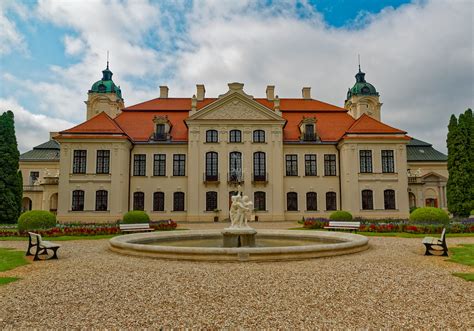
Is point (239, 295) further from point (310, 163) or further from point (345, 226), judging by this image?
point (310, 163)

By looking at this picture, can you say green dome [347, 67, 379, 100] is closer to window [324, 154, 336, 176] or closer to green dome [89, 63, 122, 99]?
window [324, 154, 336, 176]

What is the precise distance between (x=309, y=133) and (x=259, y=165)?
575 cm

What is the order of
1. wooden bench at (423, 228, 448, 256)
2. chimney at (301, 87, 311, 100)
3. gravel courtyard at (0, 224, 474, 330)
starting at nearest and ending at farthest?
gravel courtyard at (0, 224, 474, 330) → wooden bench at (423, 228, 448, 256) → chimney at (301, 87, 311, 100)

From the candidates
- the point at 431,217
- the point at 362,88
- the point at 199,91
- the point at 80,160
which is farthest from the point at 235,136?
the point at 362,88

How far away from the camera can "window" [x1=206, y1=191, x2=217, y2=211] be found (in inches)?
1212

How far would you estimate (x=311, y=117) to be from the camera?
108ft

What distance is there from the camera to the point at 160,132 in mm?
32438

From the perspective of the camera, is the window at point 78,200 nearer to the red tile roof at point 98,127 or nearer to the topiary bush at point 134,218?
the red tile roof at point 98,127

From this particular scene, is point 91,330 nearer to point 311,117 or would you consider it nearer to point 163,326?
point 163,326

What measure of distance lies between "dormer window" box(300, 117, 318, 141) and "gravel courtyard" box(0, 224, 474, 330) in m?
23.0

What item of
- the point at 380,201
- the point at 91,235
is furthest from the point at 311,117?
the point at 91,235

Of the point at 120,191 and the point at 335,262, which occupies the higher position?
the point at 120,191

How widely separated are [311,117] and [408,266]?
24.4 meters

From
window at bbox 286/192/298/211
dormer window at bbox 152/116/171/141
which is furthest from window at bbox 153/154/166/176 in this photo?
window at bbox 286/192/298/211
